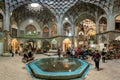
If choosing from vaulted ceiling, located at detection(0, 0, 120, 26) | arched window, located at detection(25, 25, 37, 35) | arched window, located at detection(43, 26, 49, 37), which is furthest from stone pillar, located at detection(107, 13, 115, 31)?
arched window, located at detection(25, 25, 37, 35)

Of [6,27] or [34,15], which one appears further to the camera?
[34,15]

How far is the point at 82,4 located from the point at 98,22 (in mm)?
3909

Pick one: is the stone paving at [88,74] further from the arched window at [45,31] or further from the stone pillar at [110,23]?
the arched window at [45,31]

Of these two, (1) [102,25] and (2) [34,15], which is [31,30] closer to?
(2) [34,15]

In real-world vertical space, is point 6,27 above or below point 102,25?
below

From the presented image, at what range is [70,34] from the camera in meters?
30.2

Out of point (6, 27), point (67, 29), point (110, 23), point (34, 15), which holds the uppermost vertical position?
point (34, 15)

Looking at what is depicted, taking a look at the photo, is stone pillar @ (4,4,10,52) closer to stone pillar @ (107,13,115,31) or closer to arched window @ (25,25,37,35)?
arched window @ (25,25,37,35)

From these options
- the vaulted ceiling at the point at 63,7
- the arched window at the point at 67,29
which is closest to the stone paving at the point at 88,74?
the vaulted ceiling at the point at 63,7

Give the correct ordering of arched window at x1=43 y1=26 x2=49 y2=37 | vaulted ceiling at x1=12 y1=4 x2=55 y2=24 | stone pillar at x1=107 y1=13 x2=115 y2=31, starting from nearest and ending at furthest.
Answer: stone pillar at x1=107 y1=13 x2=115 y2=31 → vaulted ceiling at x1=12 y1=4 x2=55 y2=24 → arched window at x1=43 y1=26 x2=49 y2=37

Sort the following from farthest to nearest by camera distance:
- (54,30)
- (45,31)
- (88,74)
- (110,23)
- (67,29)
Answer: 1. (45,31)
2. (54,30)
3. (67,29)
4. (110,23)
5. (88,74)

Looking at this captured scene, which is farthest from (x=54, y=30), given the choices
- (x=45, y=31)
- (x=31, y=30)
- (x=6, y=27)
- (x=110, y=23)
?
(x=110, y=23)

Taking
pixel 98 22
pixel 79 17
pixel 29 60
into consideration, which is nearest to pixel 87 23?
Result: pixel 79 17

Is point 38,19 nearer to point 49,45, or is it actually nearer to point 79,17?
point 49,45
